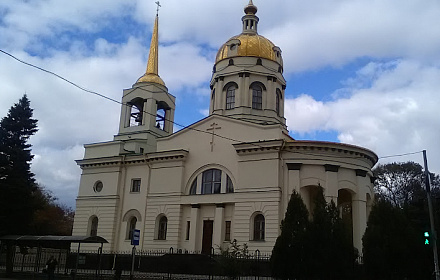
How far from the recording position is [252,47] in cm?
3625

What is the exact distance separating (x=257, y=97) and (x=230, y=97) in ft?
6.86

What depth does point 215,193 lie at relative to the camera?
2988 cm

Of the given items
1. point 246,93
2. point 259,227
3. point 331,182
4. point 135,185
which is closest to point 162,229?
point 135,185

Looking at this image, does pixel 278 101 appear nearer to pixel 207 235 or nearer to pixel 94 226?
pixel 207 235

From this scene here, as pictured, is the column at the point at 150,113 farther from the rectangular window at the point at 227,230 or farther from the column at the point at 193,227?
the rectangular window at the point at 227,230

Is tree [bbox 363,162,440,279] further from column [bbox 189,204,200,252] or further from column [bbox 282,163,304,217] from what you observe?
column [bbox 189,204,200,252]

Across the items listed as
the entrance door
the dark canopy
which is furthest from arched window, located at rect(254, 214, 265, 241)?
the dark canopy

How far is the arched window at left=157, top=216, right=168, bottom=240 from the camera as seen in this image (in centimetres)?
3181

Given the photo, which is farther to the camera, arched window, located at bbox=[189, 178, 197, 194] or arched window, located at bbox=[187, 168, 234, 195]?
arched window, located at bbox=[189, 178, 197, 194]

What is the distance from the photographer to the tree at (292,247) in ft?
59.1

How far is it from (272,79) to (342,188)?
10913mm

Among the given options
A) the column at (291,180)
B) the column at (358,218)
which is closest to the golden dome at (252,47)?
the column at (291,180)

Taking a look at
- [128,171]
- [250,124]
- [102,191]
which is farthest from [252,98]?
[102,191]

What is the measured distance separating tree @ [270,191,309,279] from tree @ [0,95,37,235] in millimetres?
14891
